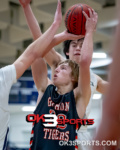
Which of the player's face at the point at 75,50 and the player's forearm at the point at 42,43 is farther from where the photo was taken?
the player's face at the point at 75,50

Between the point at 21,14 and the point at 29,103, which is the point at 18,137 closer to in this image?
the point at 29,103

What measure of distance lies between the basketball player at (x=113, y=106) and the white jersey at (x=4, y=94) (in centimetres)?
131

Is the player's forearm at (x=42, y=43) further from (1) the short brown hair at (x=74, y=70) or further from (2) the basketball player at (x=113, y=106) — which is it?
(2) the basketball player at (x=113, y=106)

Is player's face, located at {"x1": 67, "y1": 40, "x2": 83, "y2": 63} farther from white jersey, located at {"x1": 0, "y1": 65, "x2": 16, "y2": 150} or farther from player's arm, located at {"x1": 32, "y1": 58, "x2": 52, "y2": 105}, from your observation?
white jersey, located at {"x1": 0, "y1": 65, "x2": 16, "y2": 150}

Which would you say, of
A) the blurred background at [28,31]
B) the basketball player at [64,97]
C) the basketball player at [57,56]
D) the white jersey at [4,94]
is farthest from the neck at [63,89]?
the blurred background at [28,31]

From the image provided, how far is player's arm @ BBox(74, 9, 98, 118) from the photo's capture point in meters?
1.79

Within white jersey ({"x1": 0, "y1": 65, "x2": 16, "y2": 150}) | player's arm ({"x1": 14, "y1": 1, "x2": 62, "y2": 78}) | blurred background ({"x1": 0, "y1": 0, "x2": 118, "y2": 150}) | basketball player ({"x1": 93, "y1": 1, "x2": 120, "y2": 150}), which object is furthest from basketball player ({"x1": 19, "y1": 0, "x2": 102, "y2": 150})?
blurred background ({"x1": 0, "y1": 0, "x2": 118, "y2": 150})

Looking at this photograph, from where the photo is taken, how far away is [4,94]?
1638mm

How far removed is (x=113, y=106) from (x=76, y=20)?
1.76 metres

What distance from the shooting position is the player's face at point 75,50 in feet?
7.32

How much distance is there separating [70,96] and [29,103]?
5620 mm

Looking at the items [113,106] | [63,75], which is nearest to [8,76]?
[63,75]

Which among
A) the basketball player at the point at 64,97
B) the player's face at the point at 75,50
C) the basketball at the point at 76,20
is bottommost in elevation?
the basketball player at the point at 64,97

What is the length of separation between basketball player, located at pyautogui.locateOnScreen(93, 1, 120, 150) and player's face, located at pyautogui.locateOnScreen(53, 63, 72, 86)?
1543 millimetres
